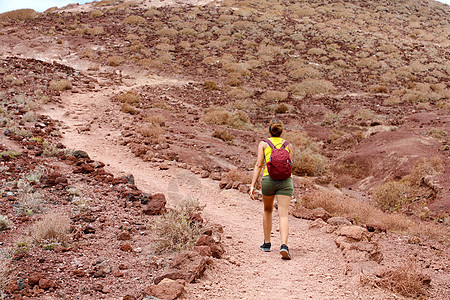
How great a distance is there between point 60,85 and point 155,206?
13095 millimetres

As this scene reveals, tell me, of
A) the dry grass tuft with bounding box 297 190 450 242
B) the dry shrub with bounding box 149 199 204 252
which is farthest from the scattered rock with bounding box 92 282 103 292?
the dry grass tuft with bounding box 297 190 450 242

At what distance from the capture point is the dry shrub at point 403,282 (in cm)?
362

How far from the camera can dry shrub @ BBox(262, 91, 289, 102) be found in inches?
854

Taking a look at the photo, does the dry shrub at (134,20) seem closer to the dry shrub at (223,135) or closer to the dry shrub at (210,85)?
the dry shrub at (210,85)

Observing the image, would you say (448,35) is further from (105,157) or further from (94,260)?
(94,260)

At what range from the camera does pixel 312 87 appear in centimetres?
2378

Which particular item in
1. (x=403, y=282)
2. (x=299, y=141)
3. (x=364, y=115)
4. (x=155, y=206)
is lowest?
(x=364, y=115)

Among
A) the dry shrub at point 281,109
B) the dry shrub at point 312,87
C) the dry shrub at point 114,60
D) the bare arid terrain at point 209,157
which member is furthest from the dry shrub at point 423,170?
the dry shrub at point 114,60

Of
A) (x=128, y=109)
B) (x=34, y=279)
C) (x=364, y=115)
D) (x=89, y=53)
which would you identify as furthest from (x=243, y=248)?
(x=89, y=53)

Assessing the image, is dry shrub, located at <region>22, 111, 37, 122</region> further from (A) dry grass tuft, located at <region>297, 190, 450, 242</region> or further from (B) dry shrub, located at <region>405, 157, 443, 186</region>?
(B) dry shrub, located at <region>405, 157, 443, 186</region>

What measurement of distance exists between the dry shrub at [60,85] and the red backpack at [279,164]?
14521 millimetres

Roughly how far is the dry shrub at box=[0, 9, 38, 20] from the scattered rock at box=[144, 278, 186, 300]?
33.0 metres

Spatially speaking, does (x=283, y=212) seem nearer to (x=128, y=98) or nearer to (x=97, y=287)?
(x=97, y=287)

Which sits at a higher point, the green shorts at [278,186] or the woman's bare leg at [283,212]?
the green shorts at [278,186]
